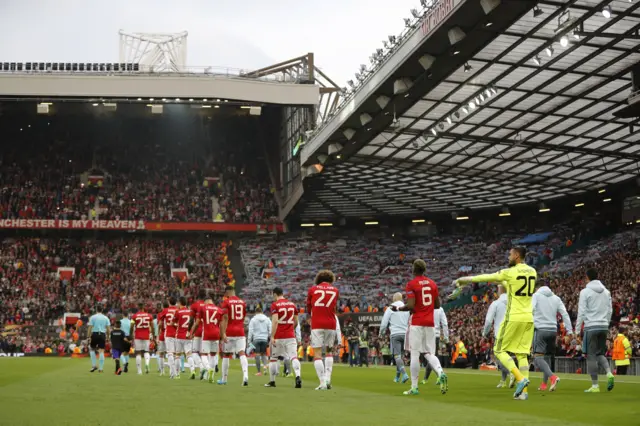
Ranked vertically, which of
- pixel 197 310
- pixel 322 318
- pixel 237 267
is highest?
pixel 237 267

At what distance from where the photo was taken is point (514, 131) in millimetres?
40500

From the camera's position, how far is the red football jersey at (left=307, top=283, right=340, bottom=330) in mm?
15922

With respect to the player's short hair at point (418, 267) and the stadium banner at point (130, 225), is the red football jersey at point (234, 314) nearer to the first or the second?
the player's short hair at point (418, 267)

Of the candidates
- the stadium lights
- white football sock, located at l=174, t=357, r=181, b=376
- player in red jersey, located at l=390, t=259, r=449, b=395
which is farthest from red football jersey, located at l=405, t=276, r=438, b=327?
the stadium lights

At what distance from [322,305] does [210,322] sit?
4.82 metres

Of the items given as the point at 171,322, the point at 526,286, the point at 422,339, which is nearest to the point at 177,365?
the point at 171,322

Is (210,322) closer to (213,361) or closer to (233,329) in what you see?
(233,329)

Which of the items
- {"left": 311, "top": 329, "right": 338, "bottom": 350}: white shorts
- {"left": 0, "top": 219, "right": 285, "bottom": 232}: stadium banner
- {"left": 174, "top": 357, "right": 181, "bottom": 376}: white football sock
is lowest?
{"left": 174, "top": 357, "right": 181, "bottom": 376}: white football sock

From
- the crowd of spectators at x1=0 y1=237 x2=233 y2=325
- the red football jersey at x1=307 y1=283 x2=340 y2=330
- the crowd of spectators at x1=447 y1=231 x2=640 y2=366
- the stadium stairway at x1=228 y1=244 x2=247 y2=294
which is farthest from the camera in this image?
the stadium stairway at x1=228 y1=244 x2=247 y2=294

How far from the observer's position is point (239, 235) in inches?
2611

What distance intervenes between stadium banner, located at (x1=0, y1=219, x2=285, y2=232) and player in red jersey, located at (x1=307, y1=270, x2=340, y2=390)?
4849 cm

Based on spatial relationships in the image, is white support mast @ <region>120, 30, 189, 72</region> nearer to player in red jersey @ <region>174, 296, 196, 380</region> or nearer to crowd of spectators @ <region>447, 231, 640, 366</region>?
crowd of spectators @ <region>447, 231, 640, 366</region>

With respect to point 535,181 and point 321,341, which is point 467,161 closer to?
point 535,181

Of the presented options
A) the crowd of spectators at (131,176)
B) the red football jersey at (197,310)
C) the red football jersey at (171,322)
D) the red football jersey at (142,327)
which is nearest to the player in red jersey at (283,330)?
the red football jersey at (197,310)
